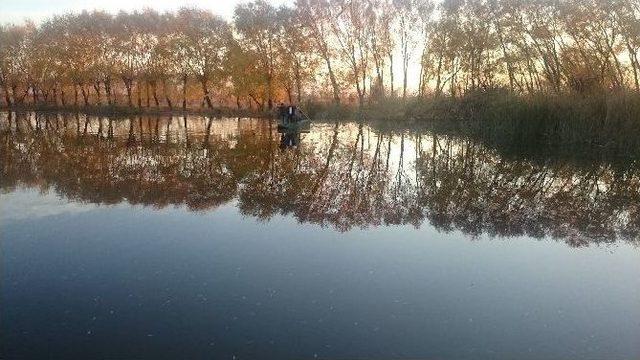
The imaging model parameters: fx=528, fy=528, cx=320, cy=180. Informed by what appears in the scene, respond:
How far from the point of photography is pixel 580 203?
1234 cm

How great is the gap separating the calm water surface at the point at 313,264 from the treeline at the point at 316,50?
81.9 feet

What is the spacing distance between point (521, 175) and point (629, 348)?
1107 cm

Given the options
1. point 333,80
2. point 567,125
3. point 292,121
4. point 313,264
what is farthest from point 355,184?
point 333,80

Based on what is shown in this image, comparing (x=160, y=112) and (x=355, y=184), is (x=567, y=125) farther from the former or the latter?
(x=160, y=112)

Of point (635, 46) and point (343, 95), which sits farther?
point (343, 95)

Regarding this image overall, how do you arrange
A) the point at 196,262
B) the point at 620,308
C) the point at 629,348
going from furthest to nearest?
the point at 196,262 → the point at 620,308 → the point at 629,348

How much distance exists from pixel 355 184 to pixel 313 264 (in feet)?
21.9

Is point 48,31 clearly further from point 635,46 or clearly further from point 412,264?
point 412,264

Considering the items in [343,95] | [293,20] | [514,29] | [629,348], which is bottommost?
[629,348]

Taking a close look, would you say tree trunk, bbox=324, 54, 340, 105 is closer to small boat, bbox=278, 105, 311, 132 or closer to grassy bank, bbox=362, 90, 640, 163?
small boat, bbox=278, 105, 311, 132

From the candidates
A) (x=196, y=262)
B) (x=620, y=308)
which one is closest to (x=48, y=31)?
(x=196, y=262)

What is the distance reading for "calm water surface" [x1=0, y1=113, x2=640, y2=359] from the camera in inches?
217

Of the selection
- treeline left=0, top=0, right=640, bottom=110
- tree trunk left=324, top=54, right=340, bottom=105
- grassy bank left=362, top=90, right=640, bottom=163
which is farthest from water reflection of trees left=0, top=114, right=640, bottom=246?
tree trunk left=324, top=54, right=340, bottom=105

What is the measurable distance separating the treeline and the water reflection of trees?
19728mm
